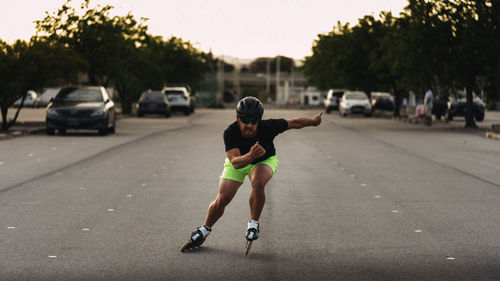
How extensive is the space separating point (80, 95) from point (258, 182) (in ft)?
67.8

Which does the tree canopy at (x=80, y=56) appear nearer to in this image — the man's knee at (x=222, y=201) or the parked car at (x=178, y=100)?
the parked car at (x=178, y=100)

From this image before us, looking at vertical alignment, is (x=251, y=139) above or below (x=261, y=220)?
above

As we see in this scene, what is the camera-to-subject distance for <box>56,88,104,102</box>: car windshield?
26531 mm

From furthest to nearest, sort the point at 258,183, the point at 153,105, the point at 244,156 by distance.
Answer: the point at 153,105
the point at 258,183
the point at 244,156

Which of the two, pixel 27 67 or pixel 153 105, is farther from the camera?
pixel 153 105

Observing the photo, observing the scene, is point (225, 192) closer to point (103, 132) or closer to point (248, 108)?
point (248, 108)

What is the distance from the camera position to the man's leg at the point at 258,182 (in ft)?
22.8

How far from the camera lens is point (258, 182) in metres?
6.93

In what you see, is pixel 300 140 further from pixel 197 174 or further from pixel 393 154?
pixel 197 174

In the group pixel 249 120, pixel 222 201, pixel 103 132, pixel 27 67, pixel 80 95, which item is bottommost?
pixel 103 132

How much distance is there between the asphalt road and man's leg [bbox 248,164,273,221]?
1.28ft

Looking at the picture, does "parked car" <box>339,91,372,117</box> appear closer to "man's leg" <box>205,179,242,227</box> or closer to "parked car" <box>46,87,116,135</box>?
"parked car" <box>46,87,116,135</box>

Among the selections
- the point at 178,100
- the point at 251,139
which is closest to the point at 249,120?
the point at 251,139

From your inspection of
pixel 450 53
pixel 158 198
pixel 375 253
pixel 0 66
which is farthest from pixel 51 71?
pixel 375 253
